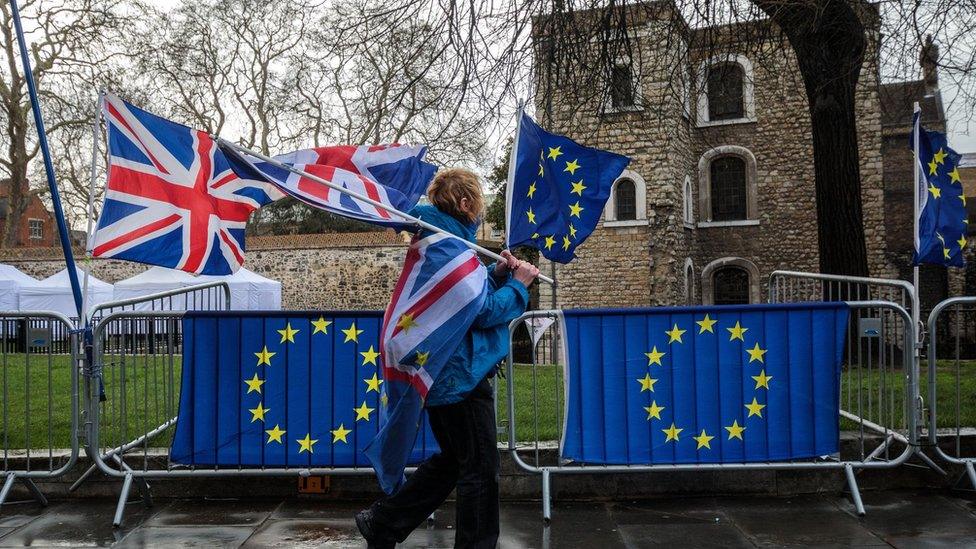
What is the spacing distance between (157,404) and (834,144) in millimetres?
8974

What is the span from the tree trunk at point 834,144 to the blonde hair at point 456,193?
7629mm

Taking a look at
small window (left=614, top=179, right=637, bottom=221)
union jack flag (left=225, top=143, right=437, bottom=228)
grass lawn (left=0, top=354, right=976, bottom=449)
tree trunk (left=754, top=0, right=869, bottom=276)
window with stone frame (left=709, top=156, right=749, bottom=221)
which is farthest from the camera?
window with stone frame (left=709, top=156, right=749, bottom=221)

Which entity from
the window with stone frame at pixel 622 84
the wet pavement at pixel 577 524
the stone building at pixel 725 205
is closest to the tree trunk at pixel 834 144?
the window with stone frame at pixel 622 84

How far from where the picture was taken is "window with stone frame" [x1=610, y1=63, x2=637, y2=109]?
10.5 meters

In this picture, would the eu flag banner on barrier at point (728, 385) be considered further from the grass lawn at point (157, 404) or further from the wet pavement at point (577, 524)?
the grass lawn at point (157, 404)

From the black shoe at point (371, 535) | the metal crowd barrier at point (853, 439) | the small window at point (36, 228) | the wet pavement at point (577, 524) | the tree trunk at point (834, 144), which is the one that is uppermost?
the small window at point (36, 228)

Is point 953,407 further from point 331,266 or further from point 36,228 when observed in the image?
point 36,228

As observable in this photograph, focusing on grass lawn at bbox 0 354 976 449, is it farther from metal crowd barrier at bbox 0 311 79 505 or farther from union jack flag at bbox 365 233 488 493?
union jack flag at bbox 365 233 488 493

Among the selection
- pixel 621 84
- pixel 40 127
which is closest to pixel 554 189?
pixel 40 127

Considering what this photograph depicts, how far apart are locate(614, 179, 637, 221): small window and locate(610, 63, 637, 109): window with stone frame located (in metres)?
14.8

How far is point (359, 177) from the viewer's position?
4617mm

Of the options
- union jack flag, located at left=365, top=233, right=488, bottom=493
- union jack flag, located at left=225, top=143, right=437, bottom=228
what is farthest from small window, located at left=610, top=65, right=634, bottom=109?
union jack flag, located at left=365, top=233, right=488, bottom=493

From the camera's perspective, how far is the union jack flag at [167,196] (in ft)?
16.1

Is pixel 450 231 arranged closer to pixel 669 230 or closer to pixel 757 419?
pixel 757 419
